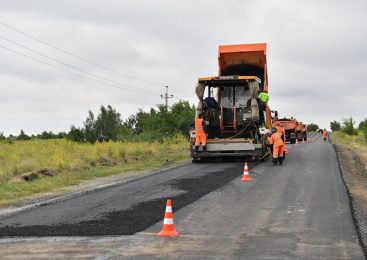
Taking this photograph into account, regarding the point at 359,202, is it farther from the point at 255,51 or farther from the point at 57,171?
the point at 255,51

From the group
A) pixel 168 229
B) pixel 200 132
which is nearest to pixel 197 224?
pixel 168 229

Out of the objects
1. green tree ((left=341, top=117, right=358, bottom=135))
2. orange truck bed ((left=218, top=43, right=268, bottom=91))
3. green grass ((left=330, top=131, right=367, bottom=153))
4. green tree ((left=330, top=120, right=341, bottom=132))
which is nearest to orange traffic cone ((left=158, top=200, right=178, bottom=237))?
orange truck bed ((left=218, top=43, right=268, bottom=91))

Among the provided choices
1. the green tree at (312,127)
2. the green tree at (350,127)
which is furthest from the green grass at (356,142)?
the green tree at (312,127)

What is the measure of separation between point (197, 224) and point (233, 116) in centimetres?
1210

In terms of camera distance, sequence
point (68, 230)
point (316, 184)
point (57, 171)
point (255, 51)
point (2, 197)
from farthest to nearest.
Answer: point (255, 51) < point (57, 171) < point (316, 184) < point (2, 197) < point (68, 230)

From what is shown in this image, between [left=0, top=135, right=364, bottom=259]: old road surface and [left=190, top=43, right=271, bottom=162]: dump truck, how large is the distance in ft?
18.7

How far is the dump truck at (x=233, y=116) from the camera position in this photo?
61.9 ft

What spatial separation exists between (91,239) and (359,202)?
19.0ft

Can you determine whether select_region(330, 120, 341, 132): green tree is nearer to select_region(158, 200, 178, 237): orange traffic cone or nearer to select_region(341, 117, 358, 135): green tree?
select_region(341, 117, 358, 135): green tree

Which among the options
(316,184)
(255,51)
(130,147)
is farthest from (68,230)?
(130,147)

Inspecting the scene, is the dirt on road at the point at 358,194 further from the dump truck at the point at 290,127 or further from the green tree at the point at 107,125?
the green tree at the point at 107,125

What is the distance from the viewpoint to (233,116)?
64.7ft

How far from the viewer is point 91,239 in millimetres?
6945

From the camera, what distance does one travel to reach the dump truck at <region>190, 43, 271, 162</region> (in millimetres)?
18875
